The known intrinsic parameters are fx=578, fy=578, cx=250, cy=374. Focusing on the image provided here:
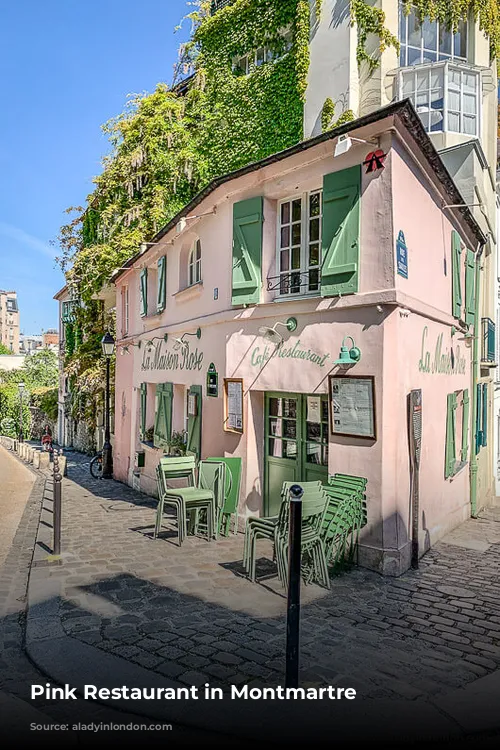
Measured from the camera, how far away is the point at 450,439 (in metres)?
9.30

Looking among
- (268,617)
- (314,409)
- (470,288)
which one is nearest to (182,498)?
(314,409)

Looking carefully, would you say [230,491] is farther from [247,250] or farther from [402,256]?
[402,256]

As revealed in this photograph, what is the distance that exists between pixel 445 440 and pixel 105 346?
10.2 metres

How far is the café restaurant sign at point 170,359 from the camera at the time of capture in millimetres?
10500

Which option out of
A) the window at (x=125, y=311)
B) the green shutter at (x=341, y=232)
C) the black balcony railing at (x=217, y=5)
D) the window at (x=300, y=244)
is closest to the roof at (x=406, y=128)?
the green shutter at (x=341, y=232)

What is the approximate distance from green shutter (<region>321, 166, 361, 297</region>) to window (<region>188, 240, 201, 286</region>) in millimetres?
4299

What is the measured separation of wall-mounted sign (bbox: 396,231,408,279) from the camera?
6.72 meters

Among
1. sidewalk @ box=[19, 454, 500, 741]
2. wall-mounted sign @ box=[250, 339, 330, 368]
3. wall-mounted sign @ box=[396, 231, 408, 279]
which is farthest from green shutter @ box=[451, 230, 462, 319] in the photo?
sidewalk @ box=[19, 454, 500, 741]

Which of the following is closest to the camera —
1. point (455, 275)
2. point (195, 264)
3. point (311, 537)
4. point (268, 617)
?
point (268, 617)

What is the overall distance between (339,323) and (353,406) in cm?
104

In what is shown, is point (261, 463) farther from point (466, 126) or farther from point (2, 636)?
point (466, 126)

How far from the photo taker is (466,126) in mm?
13398

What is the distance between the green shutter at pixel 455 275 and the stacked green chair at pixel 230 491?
433 cm

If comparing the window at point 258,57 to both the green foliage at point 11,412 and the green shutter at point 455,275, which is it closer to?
the green shutter at point 455,275
